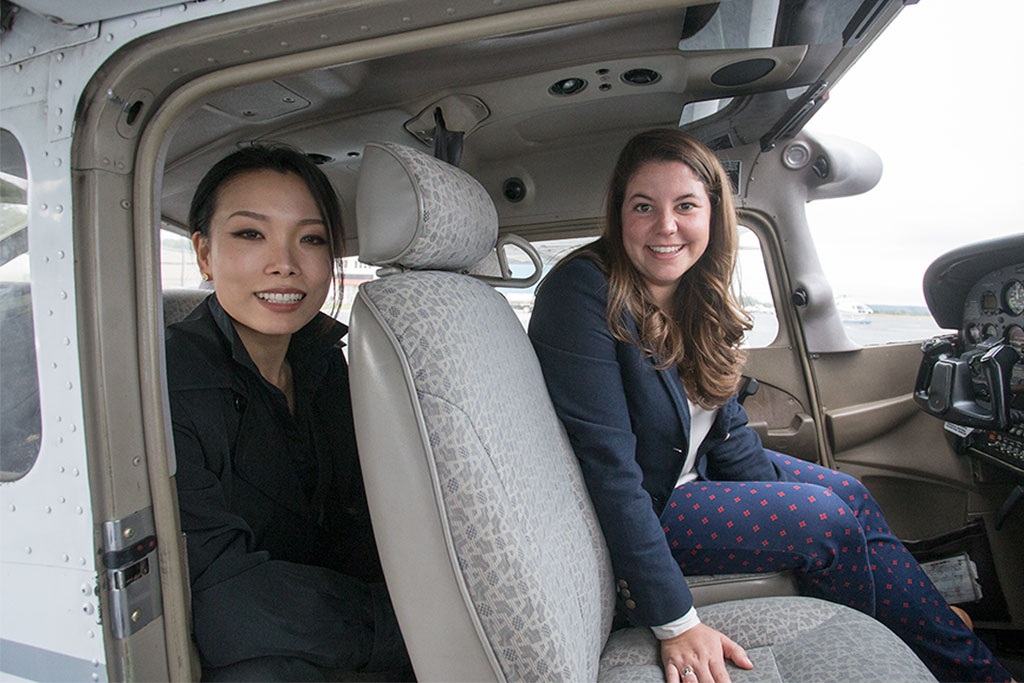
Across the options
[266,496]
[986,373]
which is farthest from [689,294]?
[266,496]

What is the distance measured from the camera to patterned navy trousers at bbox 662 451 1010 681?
131 centimetres

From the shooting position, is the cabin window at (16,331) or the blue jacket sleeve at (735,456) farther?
the blue jacket sleeve at (735,456)

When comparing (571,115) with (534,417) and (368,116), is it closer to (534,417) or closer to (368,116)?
(368,116)

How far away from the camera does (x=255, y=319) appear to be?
1.08m

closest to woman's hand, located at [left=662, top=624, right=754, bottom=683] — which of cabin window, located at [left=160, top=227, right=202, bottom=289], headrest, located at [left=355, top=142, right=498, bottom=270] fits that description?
headrest, located at [left=355, top=142, right=498, bottom=270]

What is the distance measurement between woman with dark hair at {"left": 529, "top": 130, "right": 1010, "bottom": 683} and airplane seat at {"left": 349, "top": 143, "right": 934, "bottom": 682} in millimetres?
106

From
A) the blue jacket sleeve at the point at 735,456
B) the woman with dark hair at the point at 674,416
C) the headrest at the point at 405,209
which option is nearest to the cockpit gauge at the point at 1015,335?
the woman with dark hair at the point at 674,416

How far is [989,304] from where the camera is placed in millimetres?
1759

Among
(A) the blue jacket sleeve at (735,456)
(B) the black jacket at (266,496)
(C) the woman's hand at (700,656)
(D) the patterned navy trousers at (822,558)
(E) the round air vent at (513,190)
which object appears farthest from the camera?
(E) the round air vent at (513,190)

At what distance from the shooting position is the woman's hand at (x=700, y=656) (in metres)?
1.03

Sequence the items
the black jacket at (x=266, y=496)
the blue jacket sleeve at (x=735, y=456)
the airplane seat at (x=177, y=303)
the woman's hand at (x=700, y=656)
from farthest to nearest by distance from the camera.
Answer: the airplane seat at (x=177, y=303) < the blue jacket sleeve at (x=735, y=456) < the woman's hand at (x=700, y=656) < the black jacket at (x=266, y=496)

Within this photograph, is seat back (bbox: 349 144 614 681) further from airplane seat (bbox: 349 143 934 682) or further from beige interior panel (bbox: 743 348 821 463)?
beige interior panel (bbox: 743 348 821 463)

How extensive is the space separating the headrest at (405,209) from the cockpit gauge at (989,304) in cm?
169

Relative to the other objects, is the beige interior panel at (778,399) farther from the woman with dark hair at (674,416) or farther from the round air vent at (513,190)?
the round air vent at (513,190)
